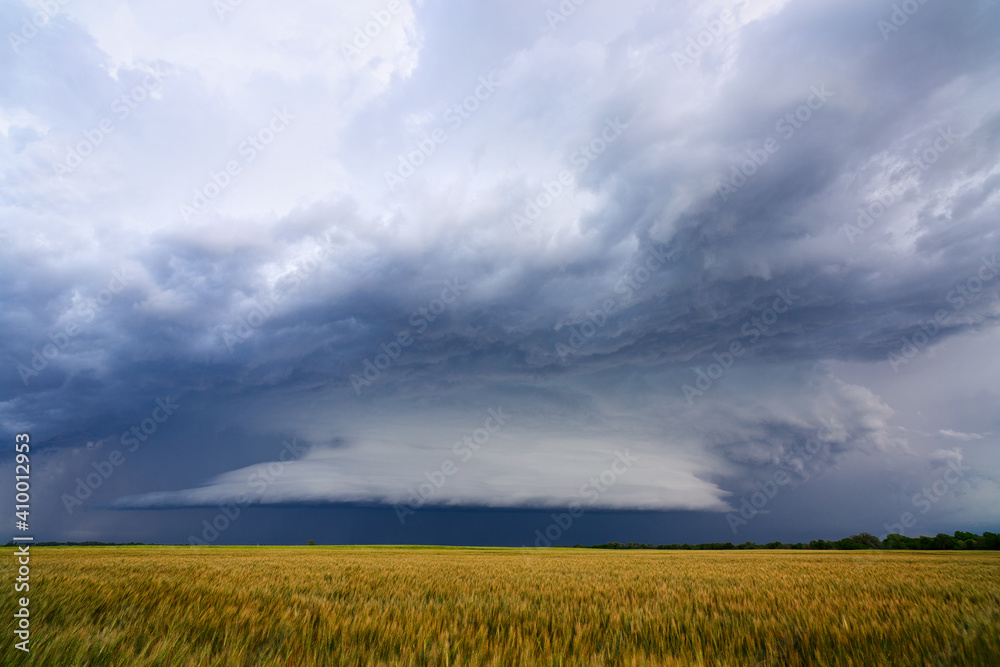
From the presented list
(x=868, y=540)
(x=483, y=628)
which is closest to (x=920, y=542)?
(x=868, y=540)

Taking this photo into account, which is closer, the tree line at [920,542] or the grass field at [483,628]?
the grass field at [483,628]

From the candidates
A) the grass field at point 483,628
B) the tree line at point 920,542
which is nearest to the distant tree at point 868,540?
the tree line at point 920,542

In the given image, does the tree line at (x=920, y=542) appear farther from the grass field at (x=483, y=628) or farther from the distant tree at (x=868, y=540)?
the grass field at (x=483, y=628)

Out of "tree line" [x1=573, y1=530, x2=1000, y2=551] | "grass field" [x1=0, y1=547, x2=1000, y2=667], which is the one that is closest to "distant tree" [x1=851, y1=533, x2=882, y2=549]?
"tree line" [x1=573, y1=530, x2=1000, y2=551]

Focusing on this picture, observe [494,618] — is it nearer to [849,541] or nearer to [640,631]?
[640,631]

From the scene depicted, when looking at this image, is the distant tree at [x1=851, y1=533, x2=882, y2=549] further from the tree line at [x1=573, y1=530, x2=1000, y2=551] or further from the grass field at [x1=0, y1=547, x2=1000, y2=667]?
the grass field at [x1=0, y1=547, x2=1000, y2=667]

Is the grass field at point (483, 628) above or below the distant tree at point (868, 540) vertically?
above

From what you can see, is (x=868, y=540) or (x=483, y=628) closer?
(x=483, y=628)

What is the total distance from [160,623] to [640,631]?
531 cm

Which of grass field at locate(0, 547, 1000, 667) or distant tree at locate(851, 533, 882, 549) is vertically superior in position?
grass field at locate(0, 547, 1000, 667)

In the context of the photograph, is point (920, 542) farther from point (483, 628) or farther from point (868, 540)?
point (483, 628)

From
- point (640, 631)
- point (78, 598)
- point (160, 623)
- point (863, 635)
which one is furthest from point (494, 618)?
point (78, 598)

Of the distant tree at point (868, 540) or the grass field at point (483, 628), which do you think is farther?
the distant tree at point (868, 540)

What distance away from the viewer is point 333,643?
449 cm
